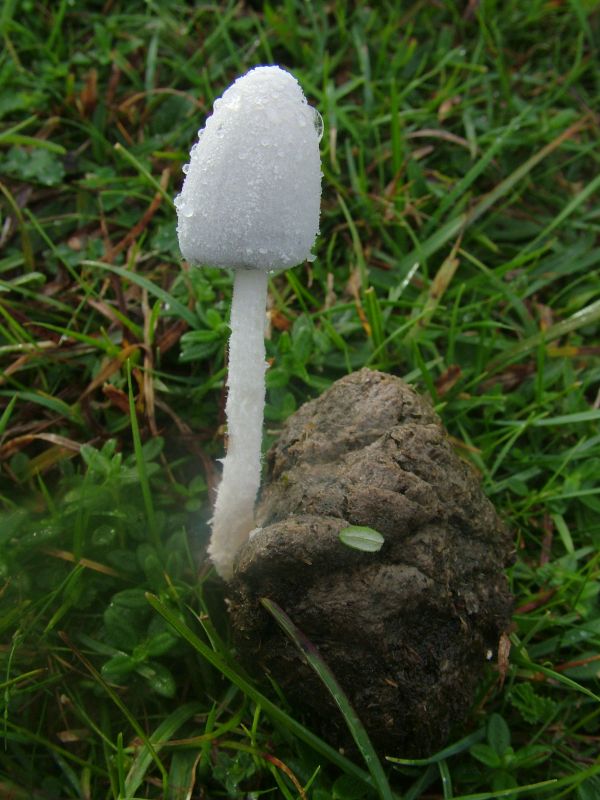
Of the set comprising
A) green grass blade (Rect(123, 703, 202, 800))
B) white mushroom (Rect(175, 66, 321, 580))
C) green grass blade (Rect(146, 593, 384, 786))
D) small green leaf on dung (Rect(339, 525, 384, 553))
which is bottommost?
green grass blade (Rect(123, 703, 202, 800))

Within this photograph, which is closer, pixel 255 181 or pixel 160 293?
pixel 255 181

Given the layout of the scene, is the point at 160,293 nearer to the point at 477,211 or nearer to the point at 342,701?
the point at 477,211

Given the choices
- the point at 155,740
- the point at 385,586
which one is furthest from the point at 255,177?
the point at 155,740

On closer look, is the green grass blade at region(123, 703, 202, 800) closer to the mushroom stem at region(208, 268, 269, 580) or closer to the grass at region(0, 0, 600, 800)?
the grass at region(0, 0, 600, 800)

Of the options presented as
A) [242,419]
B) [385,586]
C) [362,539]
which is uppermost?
[242,419]

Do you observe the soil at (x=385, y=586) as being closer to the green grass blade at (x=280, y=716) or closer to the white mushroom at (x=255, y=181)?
the green grass blade at (x=280, y=716)

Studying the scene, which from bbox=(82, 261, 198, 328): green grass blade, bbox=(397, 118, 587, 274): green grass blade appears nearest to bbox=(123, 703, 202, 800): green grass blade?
bbox=(82, 261, 198, 328): green grass blade

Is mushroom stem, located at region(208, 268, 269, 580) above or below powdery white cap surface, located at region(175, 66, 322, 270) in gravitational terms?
below
